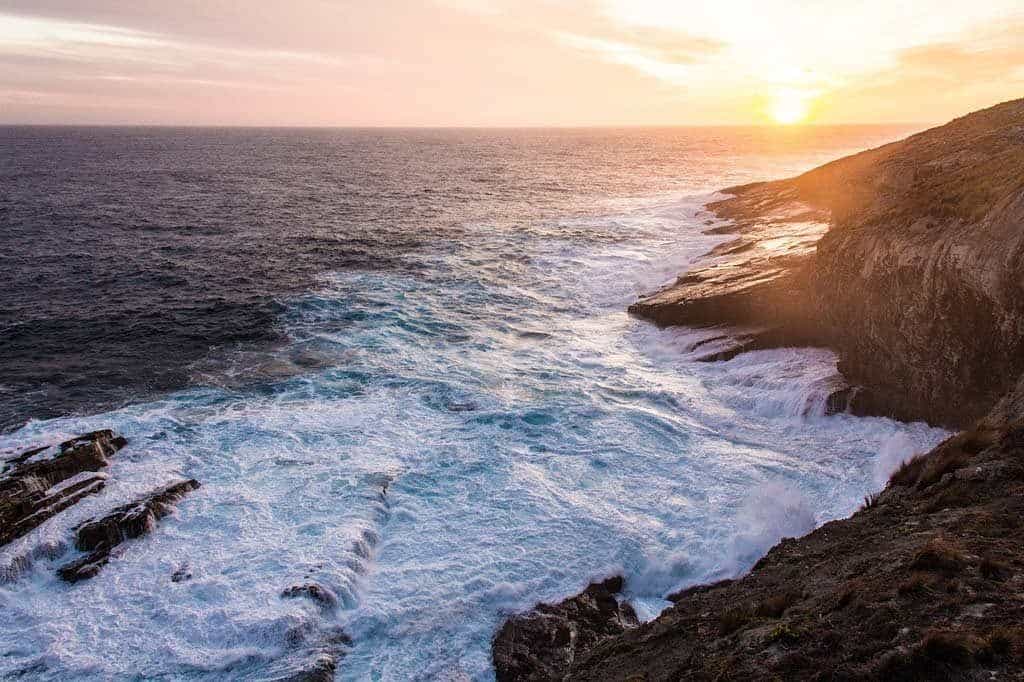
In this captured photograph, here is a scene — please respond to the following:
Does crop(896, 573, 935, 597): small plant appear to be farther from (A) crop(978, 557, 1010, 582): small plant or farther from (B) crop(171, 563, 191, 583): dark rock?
(B) crop(171, 563, 191, 583): dark rock

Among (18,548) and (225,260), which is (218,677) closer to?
(18,548)

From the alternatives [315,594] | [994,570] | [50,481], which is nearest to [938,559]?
[994,570]

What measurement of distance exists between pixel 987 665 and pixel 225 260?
48003mm

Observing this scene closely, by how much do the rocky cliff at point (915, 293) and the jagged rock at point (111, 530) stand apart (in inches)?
906

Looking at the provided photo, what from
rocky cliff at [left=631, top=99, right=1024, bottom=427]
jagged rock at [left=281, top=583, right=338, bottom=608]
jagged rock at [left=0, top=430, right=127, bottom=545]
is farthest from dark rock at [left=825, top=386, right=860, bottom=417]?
jagged rock at [left=0, top=430, right=127, bottom=545]

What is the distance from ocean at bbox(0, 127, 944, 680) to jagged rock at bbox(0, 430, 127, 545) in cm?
52

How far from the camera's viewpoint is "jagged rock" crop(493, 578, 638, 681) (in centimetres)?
1256

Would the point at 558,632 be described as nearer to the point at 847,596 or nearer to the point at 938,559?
the point at 847,596

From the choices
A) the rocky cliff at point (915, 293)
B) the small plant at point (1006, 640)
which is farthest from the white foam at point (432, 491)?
the small plant at point (1006, 640)

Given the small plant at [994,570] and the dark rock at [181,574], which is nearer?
the small plant at [994,570]

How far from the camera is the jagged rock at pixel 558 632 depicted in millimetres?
12562

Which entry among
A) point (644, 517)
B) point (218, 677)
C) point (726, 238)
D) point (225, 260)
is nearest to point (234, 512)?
point (218, 677)

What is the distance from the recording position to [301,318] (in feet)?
111

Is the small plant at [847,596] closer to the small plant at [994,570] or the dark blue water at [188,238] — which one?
the small plant at [994,570]
